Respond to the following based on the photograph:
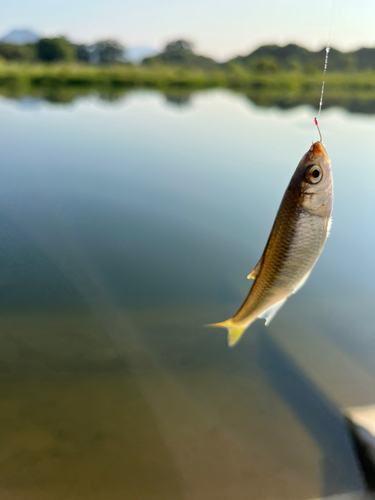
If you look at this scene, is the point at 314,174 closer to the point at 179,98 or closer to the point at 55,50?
the point at 179,98

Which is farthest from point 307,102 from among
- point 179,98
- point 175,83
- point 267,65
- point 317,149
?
point 317,149

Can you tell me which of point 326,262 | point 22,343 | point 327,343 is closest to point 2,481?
point 22,343

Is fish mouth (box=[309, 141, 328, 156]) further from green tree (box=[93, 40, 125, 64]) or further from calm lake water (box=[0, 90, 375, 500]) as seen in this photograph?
green tree (box=[93, 40, 125, 64])

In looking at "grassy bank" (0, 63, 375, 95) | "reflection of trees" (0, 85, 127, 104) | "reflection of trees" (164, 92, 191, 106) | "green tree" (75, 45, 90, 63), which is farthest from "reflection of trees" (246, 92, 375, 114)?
"green tree" (75, 45, 90, 63)

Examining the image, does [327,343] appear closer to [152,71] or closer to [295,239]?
[295,239]

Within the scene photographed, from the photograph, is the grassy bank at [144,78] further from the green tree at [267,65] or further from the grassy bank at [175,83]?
the green tree at [267,65]

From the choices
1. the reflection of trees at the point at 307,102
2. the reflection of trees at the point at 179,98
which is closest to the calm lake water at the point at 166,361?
the reflection of trees at the point at 307,102
